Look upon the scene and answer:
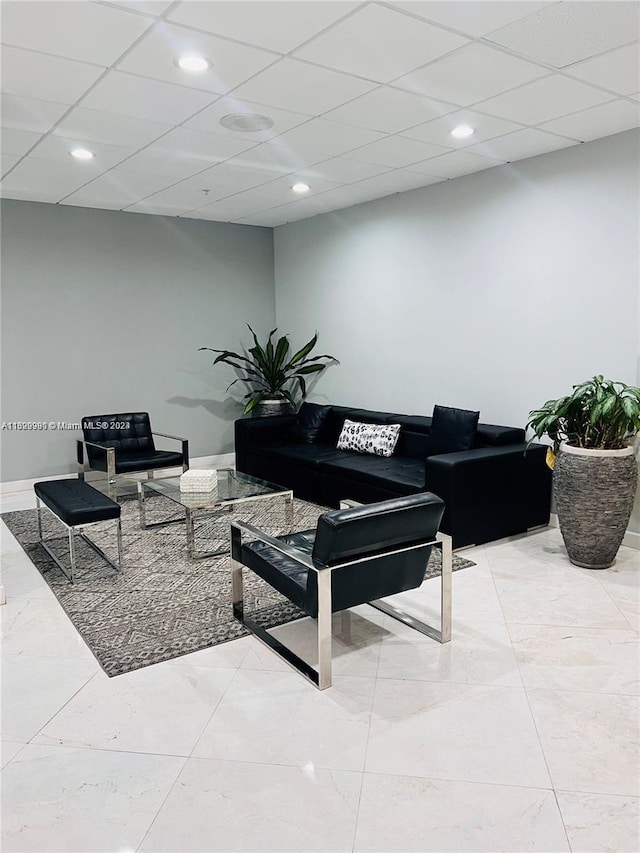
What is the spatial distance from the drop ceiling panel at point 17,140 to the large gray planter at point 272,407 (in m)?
Result: 3.54

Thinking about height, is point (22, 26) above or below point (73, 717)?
above

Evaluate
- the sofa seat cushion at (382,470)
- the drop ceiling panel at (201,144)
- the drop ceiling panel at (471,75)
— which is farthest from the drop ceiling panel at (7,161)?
the sofa seat cushion at (382,470)

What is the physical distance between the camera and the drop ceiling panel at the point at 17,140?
4.01m

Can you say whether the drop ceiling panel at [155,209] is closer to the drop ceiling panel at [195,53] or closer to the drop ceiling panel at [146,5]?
the drop ceiling panel at [195,53]

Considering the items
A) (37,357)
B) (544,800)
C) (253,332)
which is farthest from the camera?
(253,332)

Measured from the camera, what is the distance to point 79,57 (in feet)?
9.73

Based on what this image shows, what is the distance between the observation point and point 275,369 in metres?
7.41

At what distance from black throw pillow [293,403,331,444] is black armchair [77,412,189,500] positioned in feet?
3.75

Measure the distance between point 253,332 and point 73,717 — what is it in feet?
18.2

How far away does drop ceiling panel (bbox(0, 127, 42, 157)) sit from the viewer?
4012mm

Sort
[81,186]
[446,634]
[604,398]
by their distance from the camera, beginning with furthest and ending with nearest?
[81,186]
[604,398]
[446,634]

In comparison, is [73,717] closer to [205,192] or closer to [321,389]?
[205,192]

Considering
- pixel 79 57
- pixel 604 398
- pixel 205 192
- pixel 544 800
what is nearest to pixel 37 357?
pixel 205 192

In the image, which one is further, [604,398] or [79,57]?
[604,398]
